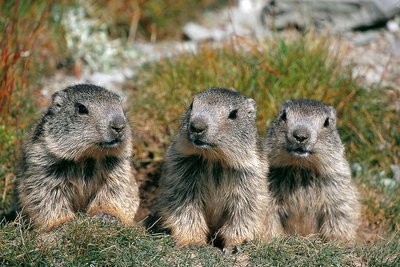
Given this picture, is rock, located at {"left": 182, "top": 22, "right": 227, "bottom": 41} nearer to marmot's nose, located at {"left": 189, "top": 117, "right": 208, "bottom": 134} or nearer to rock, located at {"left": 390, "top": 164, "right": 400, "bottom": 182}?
rock, located at {"left": 390, "top": 164, "right": 400, "bottom": 182}

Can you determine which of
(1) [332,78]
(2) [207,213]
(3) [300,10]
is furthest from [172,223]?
(3) [300,10]

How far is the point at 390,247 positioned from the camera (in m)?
A: 7.66

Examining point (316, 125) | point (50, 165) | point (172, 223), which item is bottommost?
point (172, 223)

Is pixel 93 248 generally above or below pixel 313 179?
below

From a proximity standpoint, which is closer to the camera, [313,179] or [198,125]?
[198,125]

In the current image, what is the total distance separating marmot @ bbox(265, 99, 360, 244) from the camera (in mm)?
8203

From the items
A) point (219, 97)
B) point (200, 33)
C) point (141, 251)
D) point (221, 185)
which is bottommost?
point (141, 251)

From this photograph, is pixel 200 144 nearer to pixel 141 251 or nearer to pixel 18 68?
pixel 141 251

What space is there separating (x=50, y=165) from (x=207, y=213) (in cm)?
184

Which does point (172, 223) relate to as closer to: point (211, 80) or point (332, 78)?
point (211, 80)

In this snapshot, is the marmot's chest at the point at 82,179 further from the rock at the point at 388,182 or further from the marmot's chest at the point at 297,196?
the rock at the point at 388,182

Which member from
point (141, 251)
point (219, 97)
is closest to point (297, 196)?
point (219, 97)

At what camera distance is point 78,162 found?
26.0ft

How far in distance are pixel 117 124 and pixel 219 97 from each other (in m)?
1.16
